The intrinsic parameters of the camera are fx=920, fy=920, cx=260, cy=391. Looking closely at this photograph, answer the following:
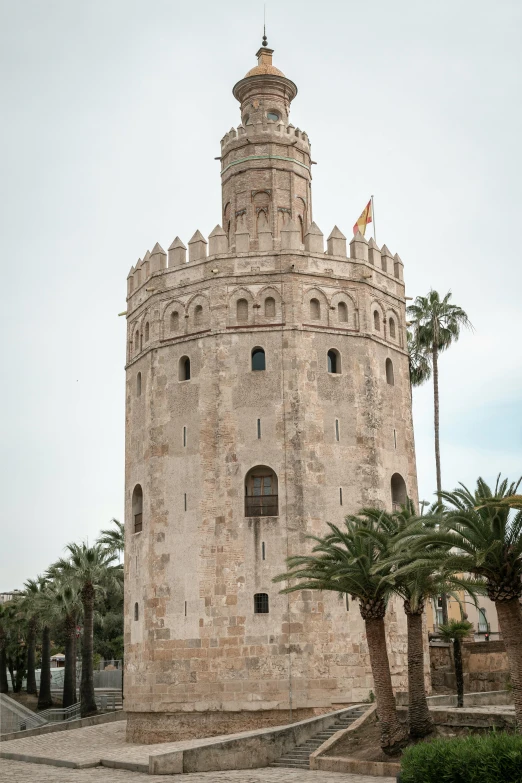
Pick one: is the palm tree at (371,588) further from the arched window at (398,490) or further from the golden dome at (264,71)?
the golden dome at (264,71)

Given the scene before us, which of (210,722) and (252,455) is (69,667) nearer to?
(210,722)

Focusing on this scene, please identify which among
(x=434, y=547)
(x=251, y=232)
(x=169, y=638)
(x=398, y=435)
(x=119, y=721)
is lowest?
(x=119, y=721)

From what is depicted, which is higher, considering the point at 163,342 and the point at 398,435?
the point at 163,342

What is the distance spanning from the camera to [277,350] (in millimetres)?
27359

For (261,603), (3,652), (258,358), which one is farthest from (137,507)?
(3,652)

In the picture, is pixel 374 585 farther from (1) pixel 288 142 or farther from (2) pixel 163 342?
(1) pixel 288 142

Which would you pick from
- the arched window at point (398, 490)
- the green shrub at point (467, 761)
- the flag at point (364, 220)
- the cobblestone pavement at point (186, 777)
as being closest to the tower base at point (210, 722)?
the cobblestone pavement at point (186, 777)

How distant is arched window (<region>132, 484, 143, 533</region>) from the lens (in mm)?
28703

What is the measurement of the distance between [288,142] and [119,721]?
21.4 metres

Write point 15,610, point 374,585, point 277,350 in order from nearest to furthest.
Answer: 1. point 374,585
2. point 277,350
3. point 15,610

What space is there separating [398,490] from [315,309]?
6262 millimetres

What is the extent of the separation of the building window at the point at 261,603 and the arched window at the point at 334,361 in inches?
275

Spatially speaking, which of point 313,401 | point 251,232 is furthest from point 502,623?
point 251,232

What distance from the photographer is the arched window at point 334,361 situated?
27.9 m
